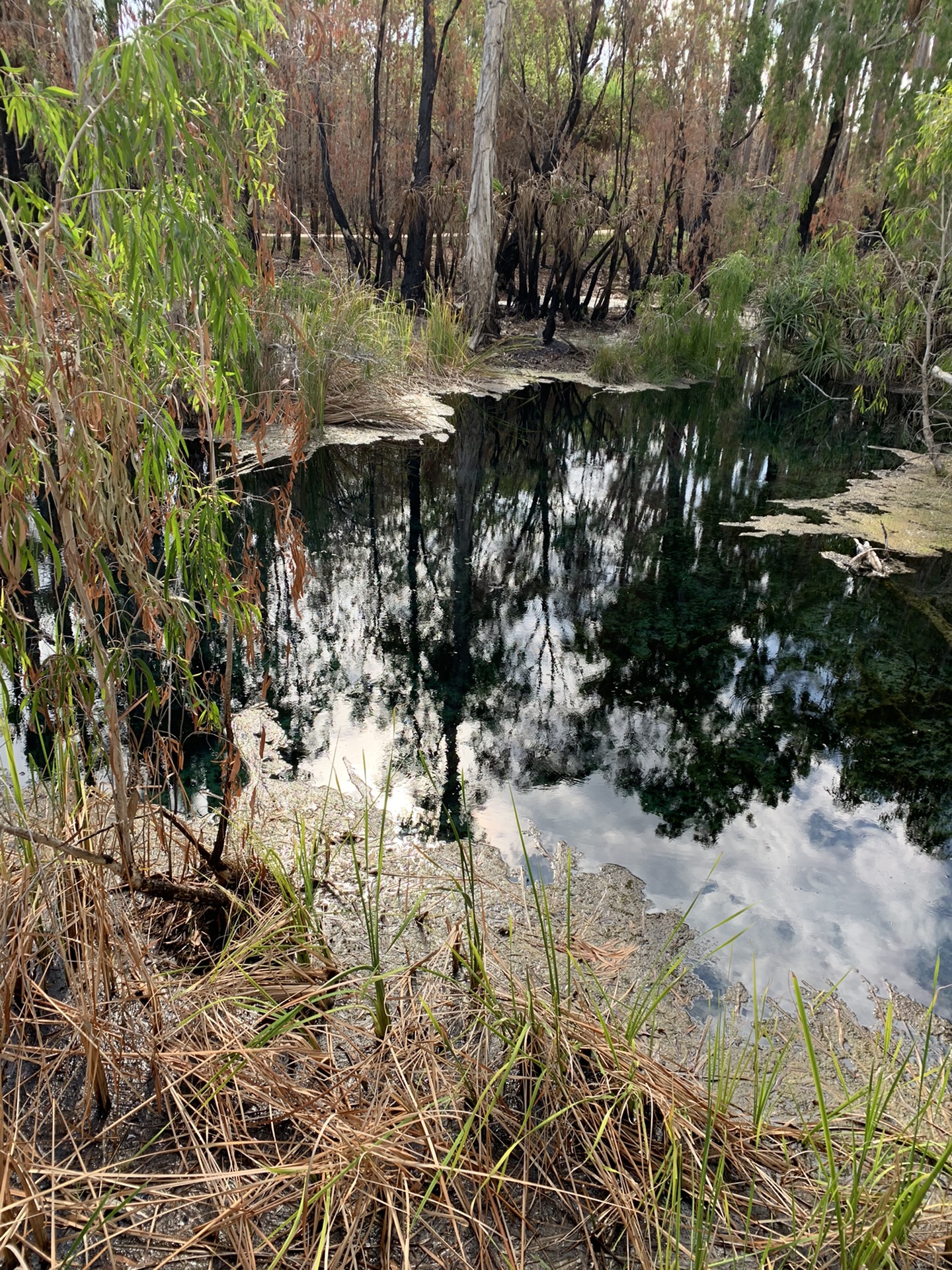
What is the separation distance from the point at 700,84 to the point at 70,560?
12151 mm

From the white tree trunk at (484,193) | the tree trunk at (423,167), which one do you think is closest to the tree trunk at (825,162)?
the white tree trunk at (484,193)

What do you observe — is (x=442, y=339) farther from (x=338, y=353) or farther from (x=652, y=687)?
(x=652, y=687)

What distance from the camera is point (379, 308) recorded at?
770 cm

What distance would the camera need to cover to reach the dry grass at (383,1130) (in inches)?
49.6

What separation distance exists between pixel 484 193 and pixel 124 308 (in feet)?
29.0

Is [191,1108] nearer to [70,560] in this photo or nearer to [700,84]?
[70,560]

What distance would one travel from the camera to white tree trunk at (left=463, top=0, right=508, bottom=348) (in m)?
8.91

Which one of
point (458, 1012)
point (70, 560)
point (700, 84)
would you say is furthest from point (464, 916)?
point (700, 84)

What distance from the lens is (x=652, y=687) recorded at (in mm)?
3477

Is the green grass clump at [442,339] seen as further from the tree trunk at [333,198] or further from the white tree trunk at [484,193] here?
the tree trunk at [333,198]

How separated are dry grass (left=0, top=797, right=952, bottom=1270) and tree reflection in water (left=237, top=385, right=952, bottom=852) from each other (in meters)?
0.99

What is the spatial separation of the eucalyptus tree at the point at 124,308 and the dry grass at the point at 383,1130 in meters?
0.24

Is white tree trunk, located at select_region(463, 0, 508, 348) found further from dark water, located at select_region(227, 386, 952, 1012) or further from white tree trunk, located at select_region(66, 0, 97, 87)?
dark water, located at select_region(227, 386, 952, 1012)

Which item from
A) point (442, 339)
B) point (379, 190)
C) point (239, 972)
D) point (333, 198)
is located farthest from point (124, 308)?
point (379, 190)
